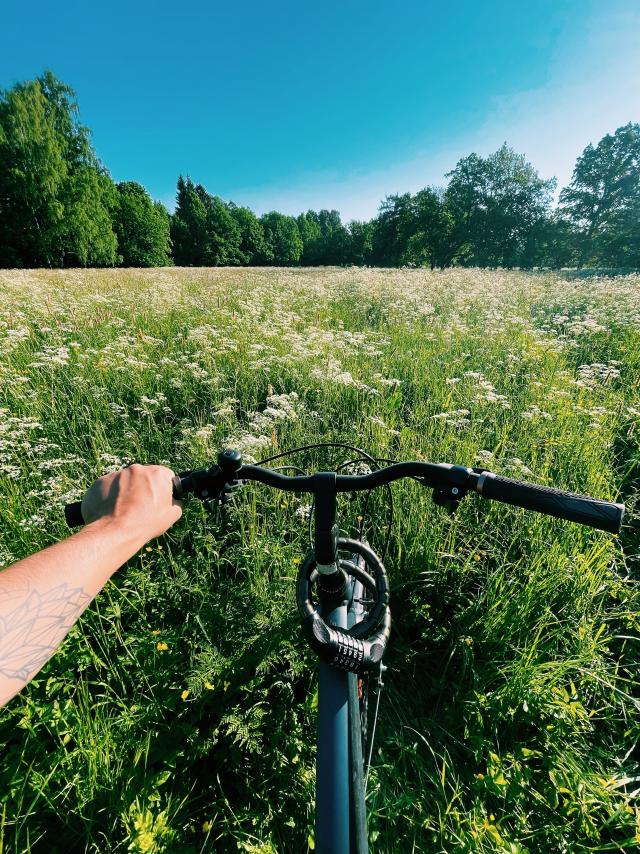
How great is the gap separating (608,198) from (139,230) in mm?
65680

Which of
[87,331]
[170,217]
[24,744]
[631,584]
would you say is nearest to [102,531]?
[24,744]

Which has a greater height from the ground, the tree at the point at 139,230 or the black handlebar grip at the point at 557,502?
the tree at the point at 139,230

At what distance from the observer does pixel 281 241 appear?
268 feet

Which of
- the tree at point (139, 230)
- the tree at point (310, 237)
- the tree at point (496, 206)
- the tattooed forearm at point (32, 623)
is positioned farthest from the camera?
the tree at point (310, 237)

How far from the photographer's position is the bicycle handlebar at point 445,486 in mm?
816

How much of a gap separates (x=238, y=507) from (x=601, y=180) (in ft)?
207

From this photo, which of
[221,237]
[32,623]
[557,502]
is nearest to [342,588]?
[557,502]

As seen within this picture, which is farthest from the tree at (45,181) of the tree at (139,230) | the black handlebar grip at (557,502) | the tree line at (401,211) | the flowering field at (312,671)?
the black handlebar grip at (557,502)

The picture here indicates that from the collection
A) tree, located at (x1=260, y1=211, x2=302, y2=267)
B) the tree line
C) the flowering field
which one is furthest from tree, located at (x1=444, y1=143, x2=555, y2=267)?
the flowering field

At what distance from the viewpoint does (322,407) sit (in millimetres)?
4172

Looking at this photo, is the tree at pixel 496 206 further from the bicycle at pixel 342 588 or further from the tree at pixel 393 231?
the bicycle at pixel 342 588

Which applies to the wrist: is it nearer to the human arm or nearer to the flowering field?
the human arm

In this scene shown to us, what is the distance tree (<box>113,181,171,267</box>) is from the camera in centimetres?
5441

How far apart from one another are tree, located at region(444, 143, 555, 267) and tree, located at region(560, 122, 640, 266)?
3.78 metres
